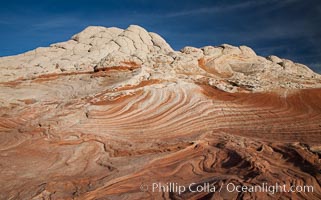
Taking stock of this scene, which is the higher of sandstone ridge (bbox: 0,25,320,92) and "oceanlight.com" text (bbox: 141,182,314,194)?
sandstone ridge (bbox: 0,25,320,92)

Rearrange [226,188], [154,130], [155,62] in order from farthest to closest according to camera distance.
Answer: [155,62], [154,130], [226,188]

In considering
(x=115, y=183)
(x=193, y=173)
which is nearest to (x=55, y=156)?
(x=115, y=183)

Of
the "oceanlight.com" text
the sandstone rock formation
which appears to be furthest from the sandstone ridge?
the "oceanlight.com" text

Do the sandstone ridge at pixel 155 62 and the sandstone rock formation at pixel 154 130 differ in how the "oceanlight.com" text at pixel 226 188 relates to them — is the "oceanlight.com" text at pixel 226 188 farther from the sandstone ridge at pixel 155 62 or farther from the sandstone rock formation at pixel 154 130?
the sandstone ridge at pixel 155 62

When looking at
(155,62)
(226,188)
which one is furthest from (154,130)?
(155,62)

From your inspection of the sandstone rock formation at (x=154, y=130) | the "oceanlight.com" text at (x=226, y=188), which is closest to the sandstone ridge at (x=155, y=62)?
the sandstone rock formation at (x=154, y=130)

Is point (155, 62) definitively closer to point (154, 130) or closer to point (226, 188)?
point (154, 130)

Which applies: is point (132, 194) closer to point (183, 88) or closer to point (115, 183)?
point (115, 183)

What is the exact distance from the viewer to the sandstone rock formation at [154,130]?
23.6 feet

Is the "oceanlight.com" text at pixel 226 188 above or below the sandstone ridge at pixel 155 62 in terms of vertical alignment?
below

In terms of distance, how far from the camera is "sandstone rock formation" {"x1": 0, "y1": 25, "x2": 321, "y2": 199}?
7.20 metres

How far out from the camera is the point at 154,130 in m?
10.2

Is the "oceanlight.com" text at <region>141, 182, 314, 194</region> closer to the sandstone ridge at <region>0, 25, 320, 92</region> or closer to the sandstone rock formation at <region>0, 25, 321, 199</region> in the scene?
the sandstone rock formation at <region>0, 25, 321, 199</region>

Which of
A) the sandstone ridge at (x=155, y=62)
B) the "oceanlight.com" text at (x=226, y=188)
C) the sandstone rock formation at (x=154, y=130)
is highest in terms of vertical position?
the sandstone ridge at (x=155, y=62)
